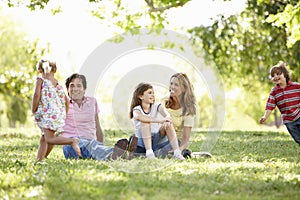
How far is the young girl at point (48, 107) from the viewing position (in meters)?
6.65

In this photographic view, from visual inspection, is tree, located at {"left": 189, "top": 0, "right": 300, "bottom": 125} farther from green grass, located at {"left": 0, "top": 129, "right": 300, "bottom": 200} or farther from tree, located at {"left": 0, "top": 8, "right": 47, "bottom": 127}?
green grass, located at {"left": 0, "top": 129, "right": 300, "bottom": 200}

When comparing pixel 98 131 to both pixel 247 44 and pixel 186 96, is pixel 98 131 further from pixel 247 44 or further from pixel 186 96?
pixel 247 44

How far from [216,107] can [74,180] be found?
8.09 ft

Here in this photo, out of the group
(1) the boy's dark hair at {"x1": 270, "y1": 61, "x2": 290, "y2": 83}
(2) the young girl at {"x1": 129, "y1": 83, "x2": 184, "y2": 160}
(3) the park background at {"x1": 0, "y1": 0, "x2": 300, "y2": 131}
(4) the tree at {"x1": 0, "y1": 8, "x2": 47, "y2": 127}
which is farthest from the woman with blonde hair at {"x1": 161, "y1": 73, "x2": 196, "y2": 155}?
(4) the tree at {"x1": 0, "y1": 8, "x2": 47, "y2": 127}

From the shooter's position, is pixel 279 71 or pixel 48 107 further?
pixel 279 71

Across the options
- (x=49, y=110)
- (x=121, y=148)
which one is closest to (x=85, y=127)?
(x=49, y=110)

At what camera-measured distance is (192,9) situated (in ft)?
57.2

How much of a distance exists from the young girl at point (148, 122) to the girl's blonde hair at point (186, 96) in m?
0.33

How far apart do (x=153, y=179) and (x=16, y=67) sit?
923 inches

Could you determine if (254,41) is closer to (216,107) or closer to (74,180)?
(216,107)

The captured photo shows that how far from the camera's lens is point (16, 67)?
27516 mm

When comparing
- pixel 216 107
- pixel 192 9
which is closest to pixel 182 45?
pixel 216 107

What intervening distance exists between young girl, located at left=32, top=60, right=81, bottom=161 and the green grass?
37 centimetres

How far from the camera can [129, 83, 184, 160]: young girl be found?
6625 mm
